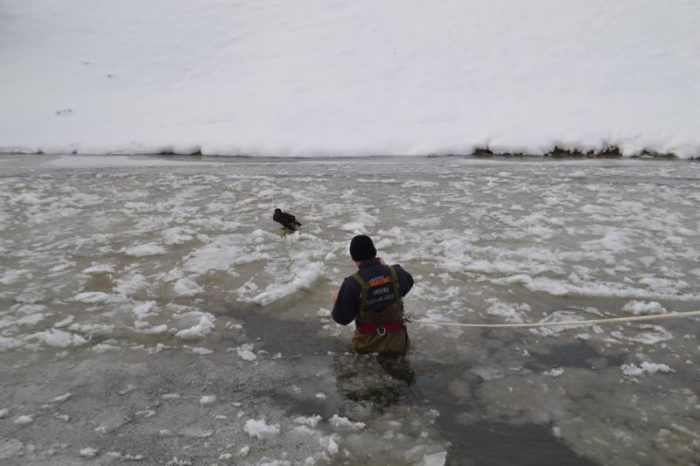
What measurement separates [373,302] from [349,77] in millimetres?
16358

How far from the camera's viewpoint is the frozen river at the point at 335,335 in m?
3.41

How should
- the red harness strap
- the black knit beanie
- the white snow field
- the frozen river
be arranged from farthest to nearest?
the white snow field, the red harness strap, the black knit beanie, the frozen river

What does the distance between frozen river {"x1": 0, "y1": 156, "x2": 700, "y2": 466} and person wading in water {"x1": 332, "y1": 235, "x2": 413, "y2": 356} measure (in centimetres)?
18

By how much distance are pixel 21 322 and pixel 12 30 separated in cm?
2426

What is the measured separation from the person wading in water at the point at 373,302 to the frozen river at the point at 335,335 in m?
0.18

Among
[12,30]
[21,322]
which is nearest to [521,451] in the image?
[21,322]

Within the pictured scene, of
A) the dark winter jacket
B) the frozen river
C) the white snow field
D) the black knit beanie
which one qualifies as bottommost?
the frozen river

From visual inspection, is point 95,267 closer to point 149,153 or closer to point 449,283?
point 449,283

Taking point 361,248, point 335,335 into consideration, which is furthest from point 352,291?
point 335,335

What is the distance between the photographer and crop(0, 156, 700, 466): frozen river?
3.41 metres

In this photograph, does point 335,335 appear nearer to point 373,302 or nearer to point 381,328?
point 381,328

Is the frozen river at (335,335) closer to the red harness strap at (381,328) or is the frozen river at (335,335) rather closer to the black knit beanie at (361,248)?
the red harness strap at (381,328)

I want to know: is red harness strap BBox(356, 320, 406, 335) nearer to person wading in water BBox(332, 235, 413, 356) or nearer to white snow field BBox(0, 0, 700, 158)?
person wading in water BBox(332, 235, 413, 356)

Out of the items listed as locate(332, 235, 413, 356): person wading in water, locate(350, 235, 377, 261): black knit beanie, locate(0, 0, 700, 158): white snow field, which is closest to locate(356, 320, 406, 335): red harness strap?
locate(332, 235, 413, 356): person wading in water
